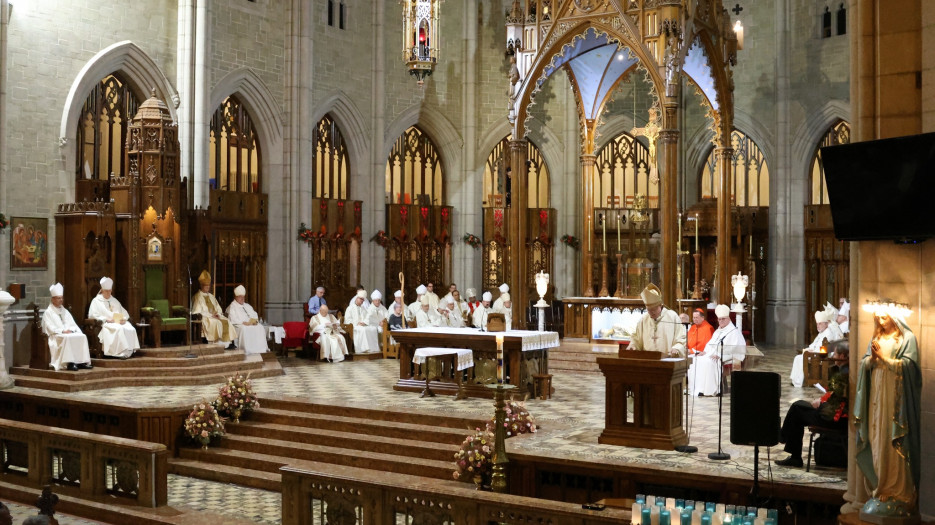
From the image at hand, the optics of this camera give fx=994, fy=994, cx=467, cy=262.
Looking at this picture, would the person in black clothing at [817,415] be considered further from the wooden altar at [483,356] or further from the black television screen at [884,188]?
the wooden altar at [483,356]

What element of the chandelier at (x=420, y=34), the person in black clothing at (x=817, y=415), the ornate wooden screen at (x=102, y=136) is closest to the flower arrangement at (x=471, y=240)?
the chandelier at (x=420, y=34)

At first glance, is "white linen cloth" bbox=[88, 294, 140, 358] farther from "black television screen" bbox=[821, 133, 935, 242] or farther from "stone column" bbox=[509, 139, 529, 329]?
"black television screen" bbox=[821, 133, 935, 242]

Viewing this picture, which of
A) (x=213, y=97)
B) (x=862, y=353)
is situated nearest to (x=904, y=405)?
(x=862, y=353)

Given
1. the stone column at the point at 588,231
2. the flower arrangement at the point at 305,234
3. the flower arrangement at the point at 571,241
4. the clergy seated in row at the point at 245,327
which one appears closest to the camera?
the clergy seated in row at the point at 245,327

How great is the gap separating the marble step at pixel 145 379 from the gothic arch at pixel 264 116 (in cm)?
567

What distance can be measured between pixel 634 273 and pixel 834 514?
939cm

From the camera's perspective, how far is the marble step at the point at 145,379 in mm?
13656

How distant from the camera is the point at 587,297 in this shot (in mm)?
17031

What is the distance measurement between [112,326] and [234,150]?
5.82 meters

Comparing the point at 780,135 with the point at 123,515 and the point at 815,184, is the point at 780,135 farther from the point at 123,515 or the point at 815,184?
the point at 123,515

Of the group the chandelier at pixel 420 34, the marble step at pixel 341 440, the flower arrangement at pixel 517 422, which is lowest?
the marble step at pixel 341 440

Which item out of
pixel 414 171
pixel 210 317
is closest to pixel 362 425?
pixel 210 317

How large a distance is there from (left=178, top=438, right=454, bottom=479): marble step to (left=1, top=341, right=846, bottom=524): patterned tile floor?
425 millimetres

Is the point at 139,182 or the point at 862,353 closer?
the point at 862,353
